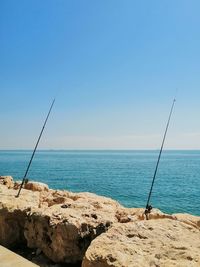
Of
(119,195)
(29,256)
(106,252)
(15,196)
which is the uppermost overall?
(106,252)

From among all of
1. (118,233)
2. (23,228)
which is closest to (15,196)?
(23,228)

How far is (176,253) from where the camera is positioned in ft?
12.4

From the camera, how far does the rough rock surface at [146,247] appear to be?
3.61m

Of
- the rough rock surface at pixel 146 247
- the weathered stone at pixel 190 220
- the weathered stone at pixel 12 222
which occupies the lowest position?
the weathered stone at pixel 12 222

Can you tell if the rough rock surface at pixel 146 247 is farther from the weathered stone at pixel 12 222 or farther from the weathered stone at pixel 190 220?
the weathered stone at pixel 12 222

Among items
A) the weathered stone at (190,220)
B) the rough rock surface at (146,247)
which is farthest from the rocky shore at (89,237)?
the weathered stone at (190,220)

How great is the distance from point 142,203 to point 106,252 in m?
20.8

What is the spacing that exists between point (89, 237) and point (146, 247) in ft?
5.34

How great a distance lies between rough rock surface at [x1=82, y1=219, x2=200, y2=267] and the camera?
11.8ft

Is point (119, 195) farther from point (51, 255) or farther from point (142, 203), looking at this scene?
point (51, 255)

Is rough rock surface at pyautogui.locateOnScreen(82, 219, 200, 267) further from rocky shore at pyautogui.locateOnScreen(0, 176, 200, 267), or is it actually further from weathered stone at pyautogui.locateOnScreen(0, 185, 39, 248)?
weathered stone at pyautogui.locateOnScreen(0, 185, 39, 248)

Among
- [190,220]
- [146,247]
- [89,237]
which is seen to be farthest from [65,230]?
[190,220]

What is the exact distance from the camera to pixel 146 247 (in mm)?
3973

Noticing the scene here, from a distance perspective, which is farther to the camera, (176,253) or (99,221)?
(99,221)
